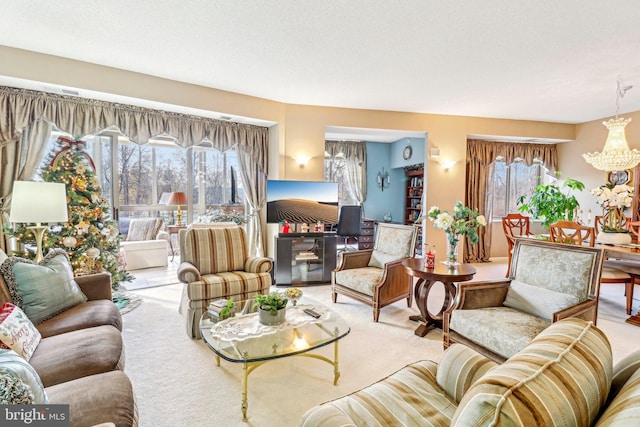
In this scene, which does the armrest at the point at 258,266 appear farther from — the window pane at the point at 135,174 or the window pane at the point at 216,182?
the window pane at the point at 135,174

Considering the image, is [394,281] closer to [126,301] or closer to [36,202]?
[126,301]

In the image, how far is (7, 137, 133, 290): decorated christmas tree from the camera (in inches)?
138

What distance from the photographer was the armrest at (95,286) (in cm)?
251

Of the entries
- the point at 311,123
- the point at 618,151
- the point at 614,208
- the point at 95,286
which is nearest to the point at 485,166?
the point at 618,151

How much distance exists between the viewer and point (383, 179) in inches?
306

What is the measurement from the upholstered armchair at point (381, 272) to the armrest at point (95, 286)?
91.8 inches

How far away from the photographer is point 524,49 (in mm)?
3170

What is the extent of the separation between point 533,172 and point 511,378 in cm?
792

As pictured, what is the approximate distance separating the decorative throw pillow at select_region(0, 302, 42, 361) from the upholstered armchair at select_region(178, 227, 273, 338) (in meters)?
1.23

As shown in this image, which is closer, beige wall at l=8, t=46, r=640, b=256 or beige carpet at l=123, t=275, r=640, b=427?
beige carpet at l=123, t=275, r=640, b=427

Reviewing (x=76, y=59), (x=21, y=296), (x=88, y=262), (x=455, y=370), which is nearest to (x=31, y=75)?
(x=76, y=59)

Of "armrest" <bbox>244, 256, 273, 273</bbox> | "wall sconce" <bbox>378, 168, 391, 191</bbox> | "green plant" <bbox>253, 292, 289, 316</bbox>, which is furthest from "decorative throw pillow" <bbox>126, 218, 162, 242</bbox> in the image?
"wall sconce" <bbox>378, 168, 391, 191</bbox>

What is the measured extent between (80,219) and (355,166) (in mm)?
5522

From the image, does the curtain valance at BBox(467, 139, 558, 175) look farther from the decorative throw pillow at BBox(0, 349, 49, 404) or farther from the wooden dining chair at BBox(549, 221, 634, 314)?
the decorative throw pillow at BBox(0, 349, 49, 404)
